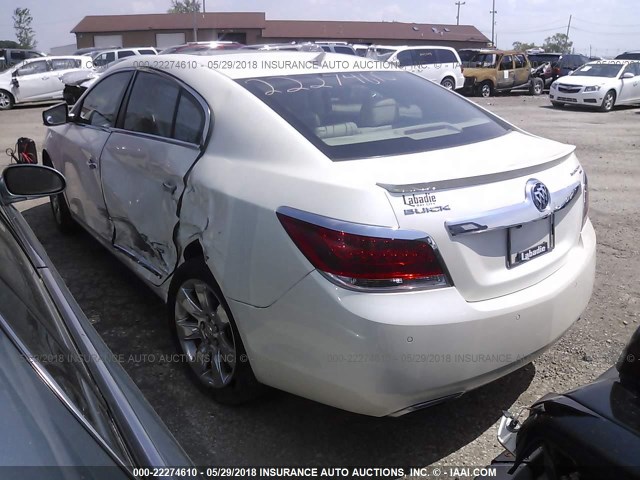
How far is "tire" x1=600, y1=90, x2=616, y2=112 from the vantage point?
18.3m

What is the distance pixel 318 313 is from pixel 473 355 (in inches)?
A: 25.1

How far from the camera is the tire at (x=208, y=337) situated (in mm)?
2799

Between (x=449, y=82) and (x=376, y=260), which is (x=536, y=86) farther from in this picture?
(x=376, y=260)

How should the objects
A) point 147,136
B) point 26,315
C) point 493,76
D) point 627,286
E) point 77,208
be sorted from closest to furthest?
point 26,315 → point 147,136 → point 627,286 → point 77,208 → point 493,76

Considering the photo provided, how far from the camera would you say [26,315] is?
1561 mm

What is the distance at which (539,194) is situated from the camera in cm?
253

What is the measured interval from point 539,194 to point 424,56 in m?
20.8

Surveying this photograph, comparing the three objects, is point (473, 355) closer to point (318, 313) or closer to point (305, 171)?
point (318, 313)

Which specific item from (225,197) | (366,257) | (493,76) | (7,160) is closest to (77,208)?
(225,197)

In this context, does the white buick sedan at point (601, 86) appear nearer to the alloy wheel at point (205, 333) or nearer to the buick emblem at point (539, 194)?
the buick emblem at point (539, 194)

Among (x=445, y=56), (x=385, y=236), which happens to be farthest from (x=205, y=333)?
(x=445, y=56)

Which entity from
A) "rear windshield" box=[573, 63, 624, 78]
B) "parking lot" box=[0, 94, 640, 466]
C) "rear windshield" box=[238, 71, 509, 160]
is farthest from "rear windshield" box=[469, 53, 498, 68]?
"rear windshield" box=[238, 71, 509, 160]

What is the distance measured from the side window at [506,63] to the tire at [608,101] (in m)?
5.73

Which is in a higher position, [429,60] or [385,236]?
[429,60]
